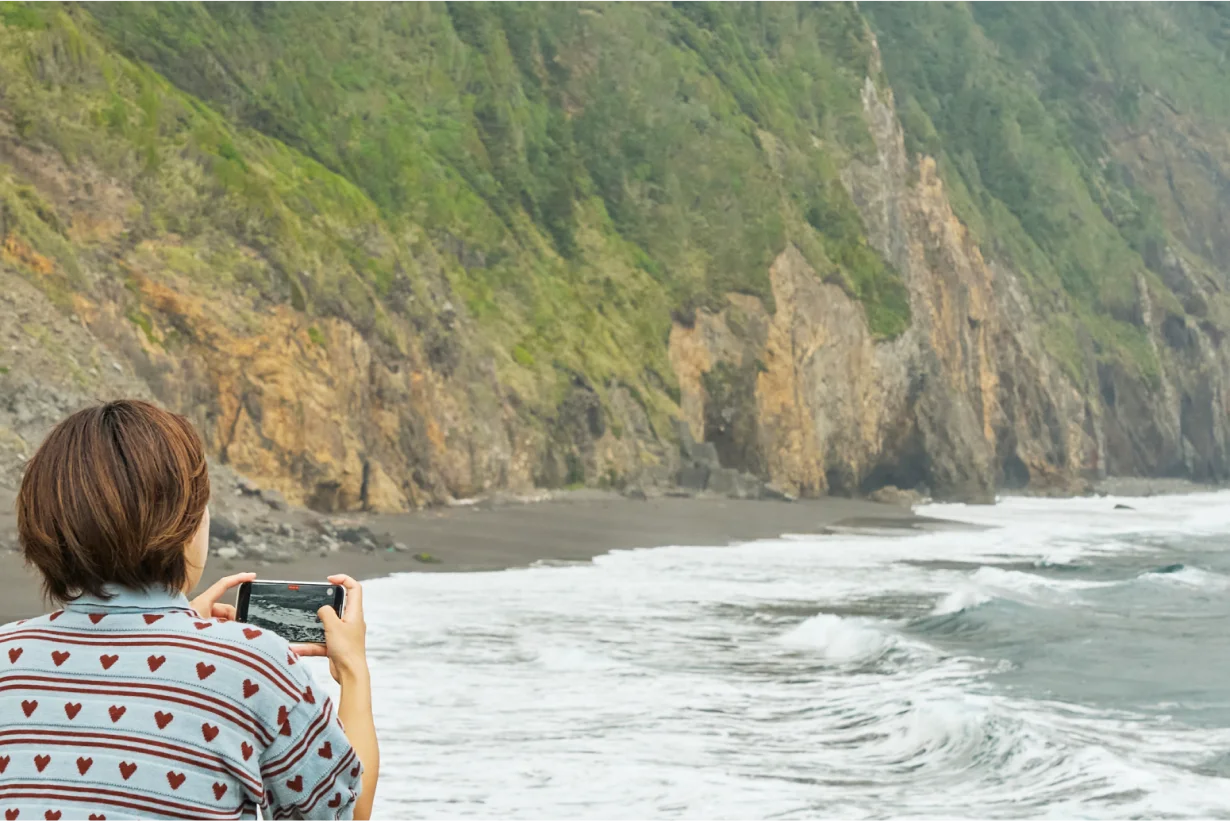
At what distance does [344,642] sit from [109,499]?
0.47m

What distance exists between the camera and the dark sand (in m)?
17.7

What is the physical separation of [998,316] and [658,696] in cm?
4646

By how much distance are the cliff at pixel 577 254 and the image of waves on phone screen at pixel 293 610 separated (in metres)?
16.2

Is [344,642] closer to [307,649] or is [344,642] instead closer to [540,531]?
[307,649]

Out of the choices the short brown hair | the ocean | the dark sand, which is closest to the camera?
the short brown hair

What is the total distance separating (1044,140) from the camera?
70.8 m

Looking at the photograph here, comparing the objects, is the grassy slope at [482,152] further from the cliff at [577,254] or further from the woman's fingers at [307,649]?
the woman's fingers at [307,649]

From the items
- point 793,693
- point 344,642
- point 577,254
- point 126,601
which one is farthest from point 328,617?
point 577,254

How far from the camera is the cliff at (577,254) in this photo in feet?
77.2

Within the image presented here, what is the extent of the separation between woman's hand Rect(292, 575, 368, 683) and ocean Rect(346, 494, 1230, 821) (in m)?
6.44

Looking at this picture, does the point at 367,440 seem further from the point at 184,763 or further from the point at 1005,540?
the point at 184,763

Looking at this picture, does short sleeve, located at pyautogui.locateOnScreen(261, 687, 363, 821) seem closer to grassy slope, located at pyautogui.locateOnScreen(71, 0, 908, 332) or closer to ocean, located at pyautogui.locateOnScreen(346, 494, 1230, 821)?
ocean, located at pyautogui.locateOnScreen(346, 494, 1230, 821)

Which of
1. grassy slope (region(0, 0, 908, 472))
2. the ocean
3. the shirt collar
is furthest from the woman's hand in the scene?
grassy slope (region(0, 0, 908, 472))

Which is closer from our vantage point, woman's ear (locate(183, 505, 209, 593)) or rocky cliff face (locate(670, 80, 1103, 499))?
woman's ear (locate(183, 505, 209, 593))
